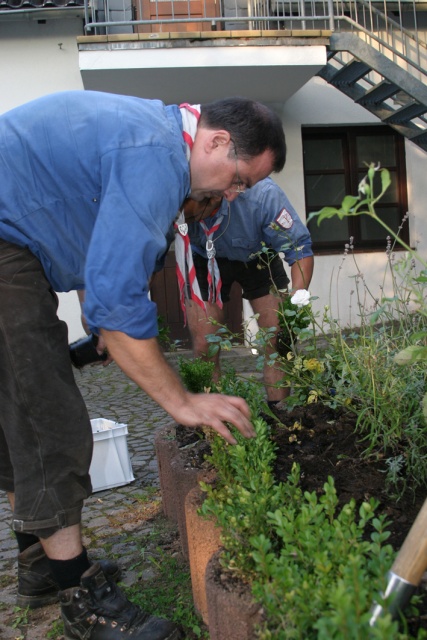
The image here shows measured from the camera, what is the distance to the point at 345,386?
2686mm

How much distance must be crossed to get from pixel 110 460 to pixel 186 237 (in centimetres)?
185

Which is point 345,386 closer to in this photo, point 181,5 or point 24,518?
point 24,518

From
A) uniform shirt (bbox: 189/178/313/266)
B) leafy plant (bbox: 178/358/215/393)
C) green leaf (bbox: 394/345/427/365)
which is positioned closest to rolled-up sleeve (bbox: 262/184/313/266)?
uniform shirt (bbox: 189/178/313/266)

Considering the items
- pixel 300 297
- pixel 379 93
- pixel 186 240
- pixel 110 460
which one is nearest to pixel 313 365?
pixel 300 297

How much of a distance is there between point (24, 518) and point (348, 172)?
8.30 meters

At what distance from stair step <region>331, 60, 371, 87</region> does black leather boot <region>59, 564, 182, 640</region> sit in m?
7.15

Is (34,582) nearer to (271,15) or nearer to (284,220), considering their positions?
(284,220)

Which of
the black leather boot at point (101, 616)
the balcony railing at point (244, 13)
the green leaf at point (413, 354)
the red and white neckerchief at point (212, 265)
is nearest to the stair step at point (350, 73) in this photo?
the balcony railing at point (244, 13)

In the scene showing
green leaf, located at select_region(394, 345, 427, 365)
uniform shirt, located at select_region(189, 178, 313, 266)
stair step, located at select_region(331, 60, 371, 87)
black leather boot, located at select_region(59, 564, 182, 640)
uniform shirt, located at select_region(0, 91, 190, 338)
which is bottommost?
black leather boot, located at select_region(59, 564, 182, 640)

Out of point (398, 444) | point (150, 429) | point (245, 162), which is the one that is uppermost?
point (245, 162)

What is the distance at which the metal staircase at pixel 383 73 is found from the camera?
777cm

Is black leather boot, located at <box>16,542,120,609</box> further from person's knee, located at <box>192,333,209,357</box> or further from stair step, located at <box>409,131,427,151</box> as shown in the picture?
stair step, located at <box>409,131,427,151</box>

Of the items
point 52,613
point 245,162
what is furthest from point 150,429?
point 245,162

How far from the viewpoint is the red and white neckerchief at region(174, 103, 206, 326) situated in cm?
213
